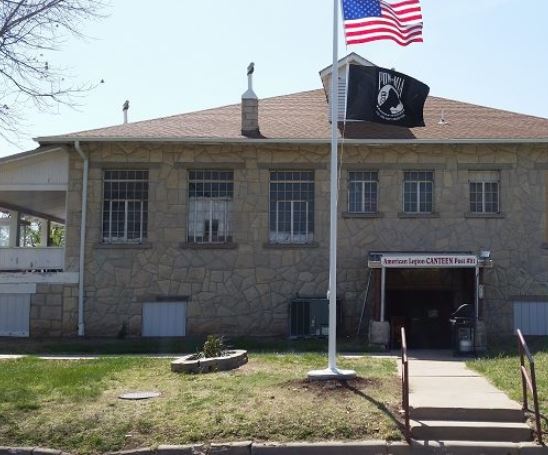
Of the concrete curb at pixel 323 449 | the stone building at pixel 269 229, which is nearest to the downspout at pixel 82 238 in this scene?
the stone building at pixel 269 229

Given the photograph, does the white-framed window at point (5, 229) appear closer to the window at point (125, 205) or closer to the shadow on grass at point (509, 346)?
the window at point (125, 205)

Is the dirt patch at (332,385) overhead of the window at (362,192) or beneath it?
beneath

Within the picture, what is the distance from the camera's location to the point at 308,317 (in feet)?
61.3

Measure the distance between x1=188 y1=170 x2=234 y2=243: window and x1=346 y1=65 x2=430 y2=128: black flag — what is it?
18.0 feet

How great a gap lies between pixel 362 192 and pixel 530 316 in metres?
5.32

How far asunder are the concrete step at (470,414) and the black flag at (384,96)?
6.25 m

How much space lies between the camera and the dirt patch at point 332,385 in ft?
31.7

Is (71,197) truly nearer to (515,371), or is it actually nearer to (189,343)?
(189,343)

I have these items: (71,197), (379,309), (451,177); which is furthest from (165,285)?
(451,177)

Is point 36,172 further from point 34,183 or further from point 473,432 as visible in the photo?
point 473,432

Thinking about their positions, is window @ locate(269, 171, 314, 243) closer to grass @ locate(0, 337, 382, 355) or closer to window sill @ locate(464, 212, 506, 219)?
grass @ locate(0, 337, 382, 355)

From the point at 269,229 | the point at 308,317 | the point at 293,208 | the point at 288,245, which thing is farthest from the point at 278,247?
the point at 308,317

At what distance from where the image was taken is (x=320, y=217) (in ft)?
63.6

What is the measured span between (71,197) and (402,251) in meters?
8.64
